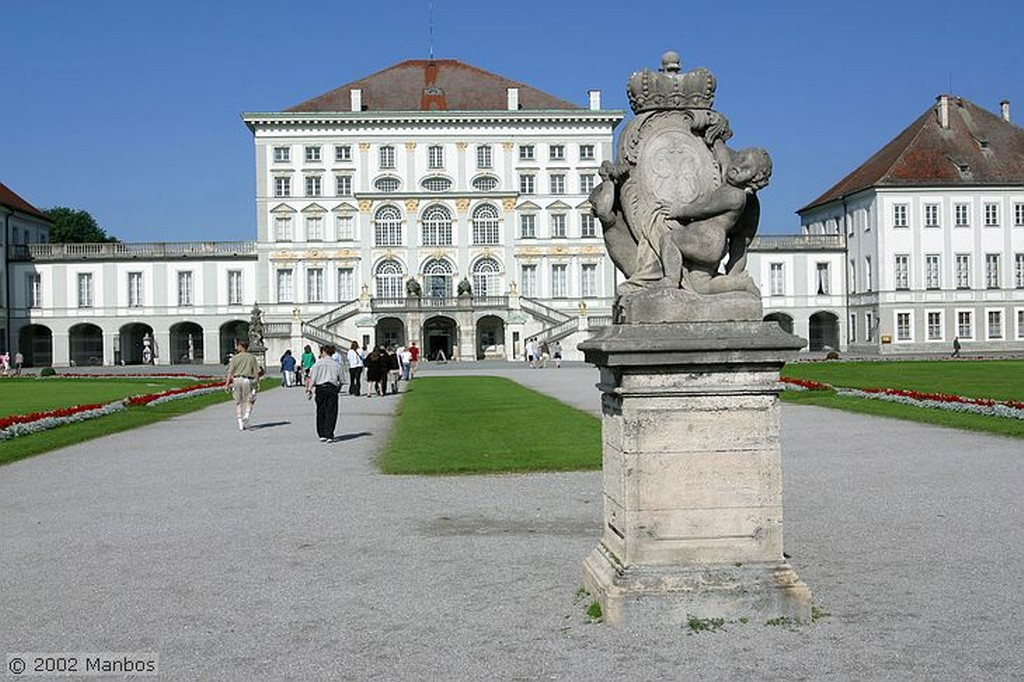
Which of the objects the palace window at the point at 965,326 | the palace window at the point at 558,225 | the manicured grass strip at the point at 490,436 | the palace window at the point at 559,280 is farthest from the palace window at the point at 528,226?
the manicured grass strip at the point at 490,436

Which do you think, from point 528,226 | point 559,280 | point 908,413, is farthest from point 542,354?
point 908,413

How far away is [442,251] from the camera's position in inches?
2972

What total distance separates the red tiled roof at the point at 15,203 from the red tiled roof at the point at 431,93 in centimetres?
1927

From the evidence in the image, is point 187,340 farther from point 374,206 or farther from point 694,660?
point 694,660

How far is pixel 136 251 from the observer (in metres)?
76.8

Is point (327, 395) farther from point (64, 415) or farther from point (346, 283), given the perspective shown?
point (346, 283)

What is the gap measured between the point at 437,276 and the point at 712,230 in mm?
68786

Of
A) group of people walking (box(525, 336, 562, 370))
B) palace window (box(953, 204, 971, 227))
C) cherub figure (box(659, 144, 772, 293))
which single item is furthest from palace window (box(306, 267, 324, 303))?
cherub figure (box(659, 144, 772, 293))

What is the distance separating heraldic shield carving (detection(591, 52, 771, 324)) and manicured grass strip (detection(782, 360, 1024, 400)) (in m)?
19.9

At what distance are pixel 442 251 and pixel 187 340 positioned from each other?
62.3 feet

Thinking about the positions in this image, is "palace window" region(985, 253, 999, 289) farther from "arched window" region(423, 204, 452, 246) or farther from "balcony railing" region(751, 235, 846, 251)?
"arched window" region(423, 204, 452, 246)

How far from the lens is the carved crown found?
24.1 feet

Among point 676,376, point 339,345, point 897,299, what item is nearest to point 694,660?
point 676,376

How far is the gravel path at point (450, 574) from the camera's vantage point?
6141mm
